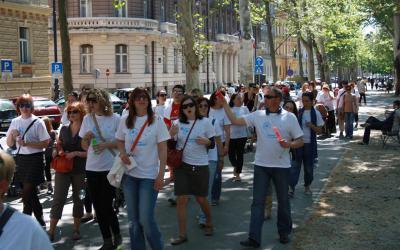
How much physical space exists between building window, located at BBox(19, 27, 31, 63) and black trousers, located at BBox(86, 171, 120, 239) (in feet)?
92.0

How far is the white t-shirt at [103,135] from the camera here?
620 centimetres

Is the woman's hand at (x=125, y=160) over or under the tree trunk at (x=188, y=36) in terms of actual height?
under

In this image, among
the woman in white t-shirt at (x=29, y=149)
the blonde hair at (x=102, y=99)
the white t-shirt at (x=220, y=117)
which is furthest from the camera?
the white t-shirt at (x=220, y=117)

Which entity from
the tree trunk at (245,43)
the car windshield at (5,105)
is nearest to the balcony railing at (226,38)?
the tree trunk at (245,43)

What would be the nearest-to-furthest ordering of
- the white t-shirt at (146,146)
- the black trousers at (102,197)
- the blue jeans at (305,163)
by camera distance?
the white t-shirt at (146,146), the black trousers at (102,197), the blue jeans at (305,163)

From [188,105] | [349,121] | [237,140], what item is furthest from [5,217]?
[349,121]

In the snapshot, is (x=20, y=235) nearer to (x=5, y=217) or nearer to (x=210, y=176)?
(x=5, y=217)

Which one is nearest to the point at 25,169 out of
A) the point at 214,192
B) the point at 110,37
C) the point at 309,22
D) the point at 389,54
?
the point at 214,192

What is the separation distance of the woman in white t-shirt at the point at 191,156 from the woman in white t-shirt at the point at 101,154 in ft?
2.45

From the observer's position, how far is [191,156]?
21.9 ft

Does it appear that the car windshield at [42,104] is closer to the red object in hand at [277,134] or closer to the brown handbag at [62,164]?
the brown handbag at [62,164]

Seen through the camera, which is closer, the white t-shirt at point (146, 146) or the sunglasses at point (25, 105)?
the white t-shirt at point (146, 146)

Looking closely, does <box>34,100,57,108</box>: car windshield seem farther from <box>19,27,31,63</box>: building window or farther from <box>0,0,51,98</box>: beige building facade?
<box>19,27,31,63</box>: building window

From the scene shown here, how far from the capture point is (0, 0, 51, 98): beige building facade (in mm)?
30875
